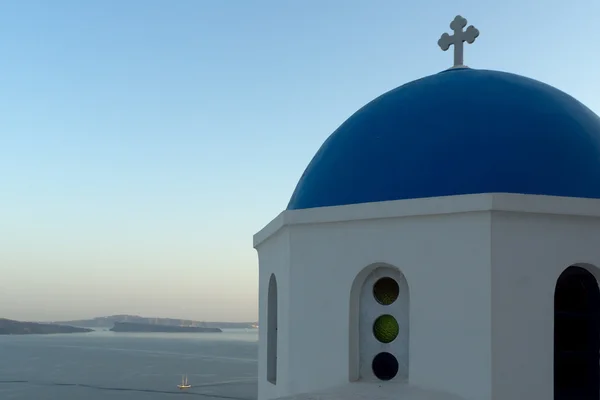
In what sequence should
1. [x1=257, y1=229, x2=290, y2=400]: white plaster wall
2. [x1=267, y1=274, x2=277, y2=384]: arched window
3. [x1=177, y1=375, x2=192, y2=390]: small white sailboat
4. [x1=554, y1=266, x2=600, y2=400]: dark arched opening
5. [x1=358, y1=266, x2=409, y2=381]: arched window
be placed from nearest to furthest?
1. [x1=554, y1=266, x2=600, y2=400]: dark arched opening
2. [x1=358, y1=266, x2=409, y2=381]: arched window
3. [x1=257, y1=229, x2=290, y2=400]: white plaster wall
4. [x1=267, y1=274, x2=277, y2=384]: arched window
5. [x1=177, y1=375, x2=192, y2=390]: small white sailboat

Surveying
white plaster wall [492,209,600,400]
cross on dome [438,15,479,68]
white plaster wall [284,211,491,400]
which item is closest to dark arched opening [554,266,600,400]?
white plaster wall [492,209,600,400]

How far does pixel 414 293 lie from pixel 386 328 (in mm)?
490

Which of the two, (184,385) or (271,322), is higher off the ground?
(271,322)

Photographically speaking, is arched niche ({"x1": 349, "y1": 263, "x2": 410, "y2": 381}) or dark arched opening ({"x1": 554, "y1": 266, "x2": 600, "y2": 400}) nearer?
dark arched opening ({"x1": 554, "y1": 266, "x2": 600, "y2": 400})

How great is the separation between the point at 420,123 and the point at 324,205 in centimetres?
115

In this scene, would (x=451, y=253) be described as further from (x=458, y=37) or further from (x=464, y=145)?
(x=458, y=37)

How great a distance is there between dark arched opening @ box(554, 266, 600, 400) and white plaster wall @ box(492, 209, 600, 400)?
0.39 metres

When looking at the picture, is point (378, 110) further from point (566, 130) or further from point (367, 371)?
point (367, 371)

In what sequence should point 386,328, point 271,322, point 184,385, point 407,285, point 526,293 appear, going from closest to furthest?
1. point 526,293
2. point 407,285
3. point 386,328
4. point 271,322
5. point 184,385

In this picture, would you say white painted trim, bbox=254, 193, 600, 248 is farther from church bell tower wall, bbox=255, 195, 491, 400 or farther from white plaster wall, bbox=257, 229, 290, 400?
white plaster wall, bbox=257, 229, 290, 400

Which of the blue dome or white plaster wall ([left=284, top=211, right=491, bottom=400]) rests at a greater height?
the blue dome

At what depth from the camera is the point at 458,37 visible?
22.3ft

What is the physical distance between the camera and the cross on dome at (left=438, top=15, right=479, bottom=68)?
265 inches

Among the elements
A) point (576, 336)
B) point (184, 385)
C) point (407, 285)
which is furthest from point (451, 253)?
point (184, 385)
